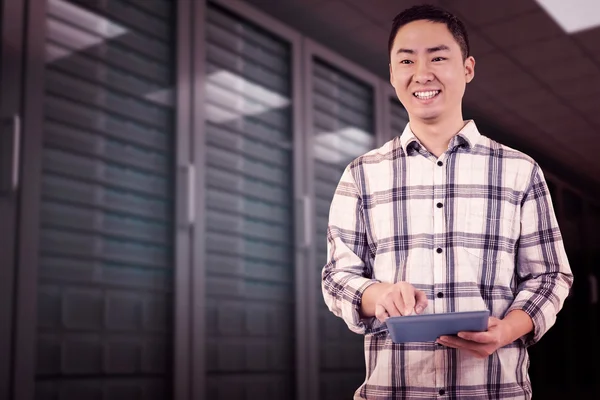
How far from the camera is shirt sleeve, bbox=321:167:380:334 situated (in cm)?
114

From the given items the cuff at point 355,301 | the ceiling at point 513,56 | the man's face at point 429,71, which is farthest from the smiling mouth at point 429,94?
the ceiling at point 513,56

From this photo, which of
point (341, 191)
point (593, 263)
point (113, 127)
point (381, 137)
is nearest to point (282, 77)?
point (381, 137)

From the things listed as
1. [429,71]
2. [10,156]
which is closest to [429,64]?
[429,71]

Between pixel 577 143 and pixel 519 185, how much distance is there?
15.7ft

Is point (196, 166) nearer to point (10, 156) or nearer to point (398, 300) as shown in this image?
point (10, 156)

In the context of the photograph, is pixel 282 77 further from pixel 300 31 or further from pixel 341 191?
pixel 341 191

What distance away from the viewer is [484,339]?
1006 mm

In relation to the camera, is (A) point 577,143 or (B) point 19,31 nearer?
(B) point 19,31

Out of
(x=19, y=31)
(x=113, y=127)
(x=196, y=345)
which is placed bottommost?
(x=196, y=345)

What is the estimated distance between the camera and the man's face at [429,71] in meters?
1.21

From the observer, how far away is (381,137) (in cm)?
455

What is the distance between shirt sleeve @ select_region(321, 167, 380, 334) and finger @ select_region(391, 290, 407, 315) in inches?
3.7

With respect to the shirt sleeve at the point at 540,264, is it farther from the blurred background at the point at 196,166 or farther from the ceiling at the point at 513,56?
the ceiling at the point at 513,56

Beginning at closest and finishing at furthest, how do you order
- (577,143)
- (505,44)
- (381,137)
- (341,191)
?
(341,191) → (505,44) → (381,137) → (577,143)
